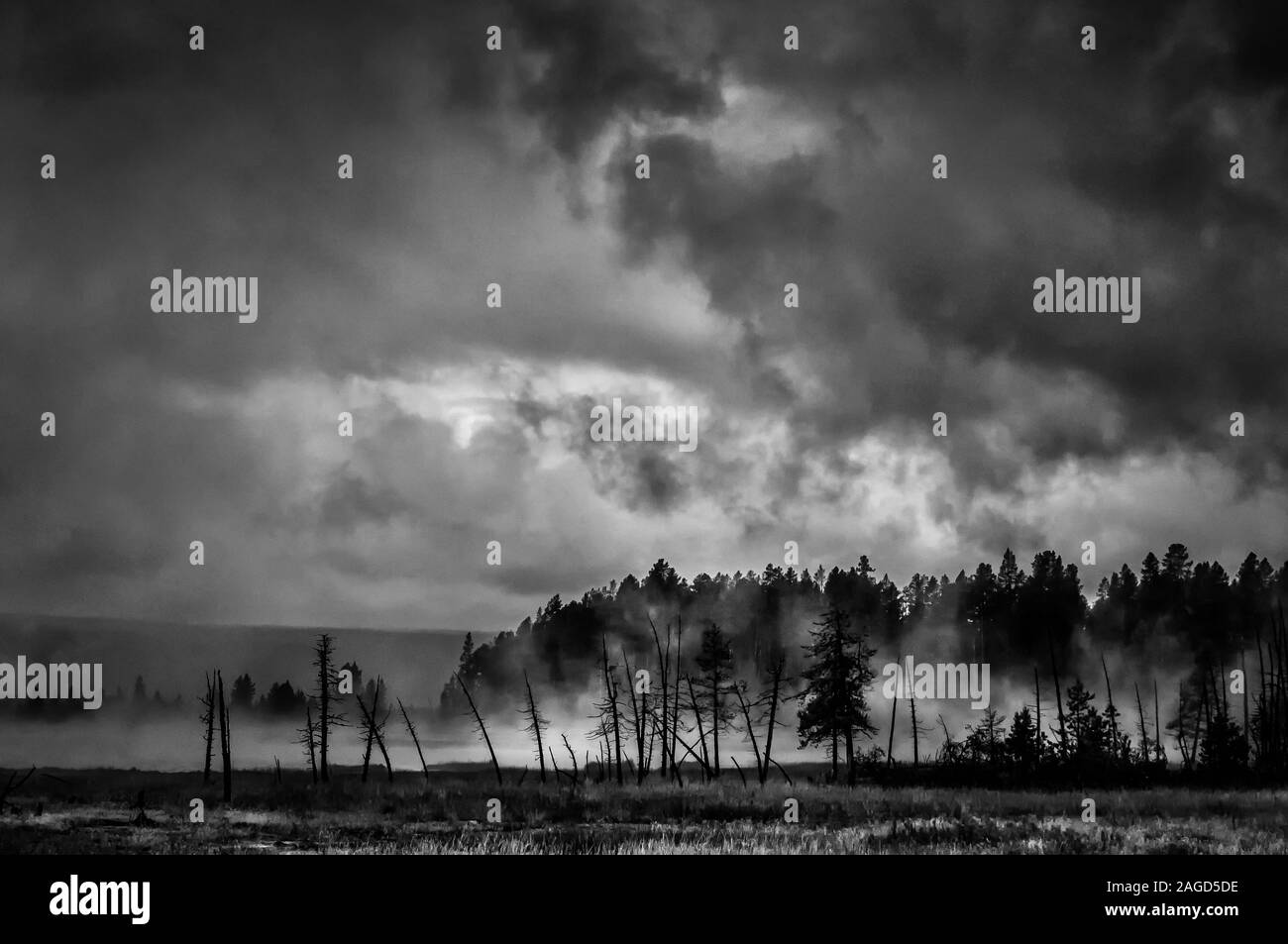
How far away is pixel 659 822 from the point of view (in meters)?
33.4

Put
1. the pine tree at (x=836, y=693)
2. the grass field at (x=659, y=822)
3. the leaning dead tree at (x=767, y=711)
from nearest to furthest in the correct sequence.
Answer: the grass field at (x=659, y=822) < the leaning dead tree at (x=767, y=711) < the pine tree at (x=836, y=693)

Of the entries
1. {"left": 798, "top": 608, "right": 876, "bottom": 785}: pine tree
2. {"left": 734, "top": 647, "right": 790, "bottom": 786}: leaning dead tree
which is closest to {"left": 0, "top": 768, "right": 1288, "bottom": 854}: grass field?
{"left": 734, "top": 647, "right": 790, "bottom": 786}: leaning dead tree

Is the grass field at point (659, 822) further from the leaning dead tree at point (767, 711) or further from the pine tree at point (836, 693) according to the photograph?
the pine tree at point (836, 693)

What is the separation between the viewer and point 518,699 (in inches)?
5084

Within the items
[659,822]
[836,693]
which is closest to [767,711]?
[836,693]

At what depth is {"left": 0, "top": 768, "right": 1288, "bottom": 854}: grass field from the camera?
26000 mm

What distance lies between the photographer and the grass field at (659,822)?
26000 mm

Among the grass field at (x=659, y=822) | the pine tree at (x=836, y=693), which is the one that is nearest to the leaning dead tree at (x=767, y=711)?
the pine tree at (x=836, y=693)

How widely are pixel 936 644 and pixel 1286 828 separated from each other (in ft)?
266

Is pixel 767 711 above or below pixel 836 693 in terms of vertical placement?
below

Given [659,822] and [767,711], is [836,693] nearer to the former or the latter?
[767,711]

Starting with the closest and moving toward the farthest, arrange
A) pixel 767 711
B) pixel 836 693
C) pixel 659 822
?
pixel 659 822 < pixel 836 693 < pixel 767 711
